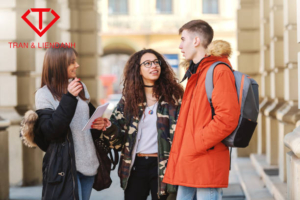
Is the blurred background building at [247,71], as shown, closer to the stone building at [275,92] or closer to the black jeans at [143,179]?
the stone building at [275,92]

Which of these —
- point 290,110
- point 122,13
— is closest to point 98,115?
point 290,110

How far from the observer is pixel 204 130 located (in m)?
2.99

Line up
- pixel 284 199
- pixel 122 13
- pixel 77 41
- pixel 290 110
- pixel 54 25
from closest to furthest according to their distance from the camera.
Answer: pixel 284 199 < pixel 290 110 < pixel 54 25 < pixel 77 41 < pixel 122 13

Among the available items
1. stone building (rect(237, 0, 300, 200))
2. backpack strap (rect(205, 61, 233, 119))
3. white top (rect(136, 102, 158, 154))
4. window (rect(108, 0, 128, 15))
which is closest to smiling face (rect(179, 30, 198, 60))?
backpack strap (rect(205, 61, 233, 119))

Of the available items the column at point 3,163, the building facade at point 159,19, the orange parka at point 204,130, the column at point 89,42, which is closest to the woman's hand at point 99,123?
the orange parka at point 204,130

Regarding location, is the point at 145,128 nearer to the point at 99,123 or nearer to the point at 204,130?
the point at 99,123

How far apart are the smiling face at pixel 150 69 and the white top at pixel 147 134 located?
0.92 feet

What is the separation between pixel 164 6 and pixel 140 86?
25.0 metres

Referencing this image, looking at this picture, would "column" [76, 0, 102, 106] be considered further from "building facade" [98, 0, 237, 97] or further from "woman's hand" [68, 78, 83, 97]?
"building facade" [98, 0, 237, 97]

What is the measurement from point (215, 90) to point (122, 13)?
85.6 ft

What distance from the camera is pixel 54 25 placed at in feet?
27.1

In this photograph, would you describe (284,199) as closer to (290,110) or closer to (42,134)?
(290,110)

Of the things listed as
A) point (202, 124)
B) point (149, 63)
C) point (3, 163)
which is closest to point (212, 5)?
point (3, 163)

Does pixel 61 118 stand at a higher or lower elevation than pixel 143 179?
higher
